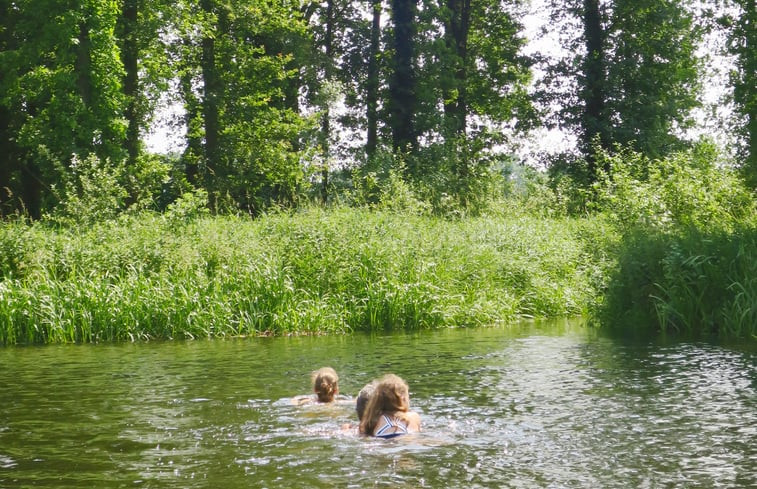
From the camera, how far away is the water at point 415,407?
6.97 m

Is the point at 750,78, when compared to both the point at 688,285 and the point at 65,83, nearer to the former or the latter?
the point at 688,285

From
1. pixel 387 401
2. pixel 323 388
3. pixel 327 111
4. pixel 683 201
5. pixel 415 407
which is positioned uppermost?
pixel 327 111

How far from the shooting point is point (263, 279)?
18859 millimetres

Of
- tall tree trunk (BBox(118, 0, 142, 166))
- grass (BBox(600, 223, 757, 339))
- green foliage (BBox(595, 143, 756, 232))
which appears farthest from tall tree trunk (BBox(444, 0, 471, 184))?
grass (BBox(600, 223, 757, 339))

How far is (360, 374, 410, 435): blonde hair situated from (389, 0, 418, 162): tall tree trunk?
3094 cm

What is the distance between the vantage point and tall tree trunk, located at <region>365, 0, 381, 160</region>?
144ft

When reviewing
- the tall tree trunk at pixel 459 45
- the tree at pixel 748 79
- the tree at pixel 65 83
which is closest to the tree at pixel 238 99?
the tree at pixel 65 83

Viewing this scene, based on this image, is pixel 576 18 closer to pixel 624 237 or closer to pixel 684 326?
pixel 624 237

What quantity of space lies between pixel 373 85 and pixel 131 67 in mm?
13744

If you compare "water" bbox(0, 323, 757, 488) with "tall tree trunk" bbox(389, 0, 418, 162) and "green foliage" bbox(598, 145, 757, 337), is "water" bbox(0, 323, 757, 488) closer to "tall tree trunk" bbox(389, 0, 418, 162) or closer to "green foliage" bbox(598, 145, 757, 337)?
"green foliage" bbox(598, 145, 757, 337)

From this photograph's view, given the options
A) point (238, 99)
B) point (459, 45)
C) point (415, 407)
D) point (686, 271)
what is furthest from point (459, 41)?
point (415, 407)

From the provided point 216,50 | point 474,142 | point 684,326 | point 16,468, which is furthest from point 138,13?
point 16,468

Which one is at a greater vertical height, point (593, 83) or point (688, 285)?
point (593, 83)

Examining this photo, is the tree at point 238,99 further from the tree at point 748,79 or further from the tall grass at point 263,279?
Answer: the tree at point 748,79
